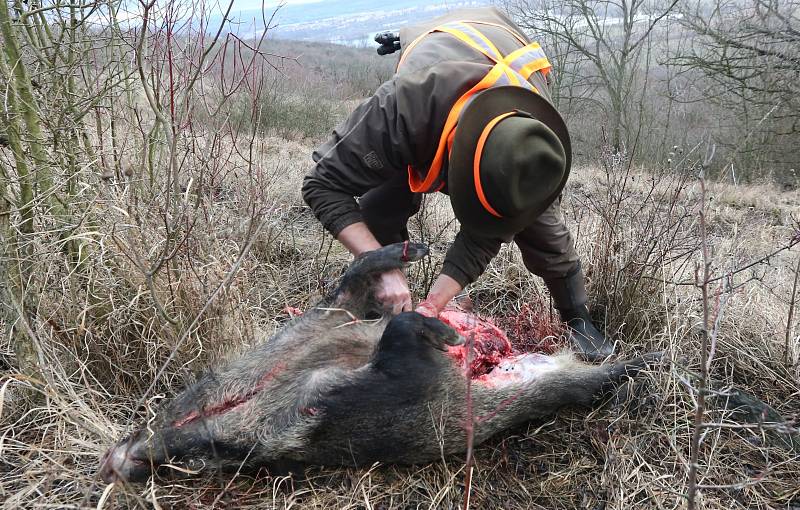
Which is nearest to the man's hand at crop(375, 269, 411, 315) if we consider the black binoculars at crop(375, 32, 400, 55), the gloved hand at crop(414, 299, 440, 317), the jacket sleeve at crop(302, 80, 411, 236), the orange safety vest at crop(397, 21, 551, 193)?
the gloved hand at crop(414, 299, 440, 317)

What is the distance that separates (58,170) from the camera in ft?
8.91

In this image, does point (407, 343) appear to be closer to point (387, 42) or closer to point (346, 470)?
point (346, 470)

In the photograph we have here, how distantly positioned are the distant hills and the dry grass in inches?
58.2

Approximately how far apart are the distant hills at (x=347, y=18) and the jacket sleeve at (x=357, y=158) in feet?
2.41

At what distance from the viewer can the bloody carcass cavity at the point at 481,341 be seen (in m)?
2.71

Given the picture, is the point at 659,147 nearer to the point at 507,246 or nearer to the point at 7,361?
the point at 507,246

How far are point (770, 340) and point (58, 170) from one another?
3.73 metres

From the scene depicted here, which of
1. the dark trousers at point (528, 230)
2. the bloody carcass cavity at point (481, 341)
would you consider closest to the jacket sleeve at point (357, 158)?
Answer: the dark trousers at point (528, 230)

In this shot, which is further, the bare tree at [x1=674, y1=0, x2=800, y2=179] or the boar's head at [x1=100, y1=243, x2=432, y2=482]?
the bare tree at [x1=674, y1=0, x2=800, y2=179]

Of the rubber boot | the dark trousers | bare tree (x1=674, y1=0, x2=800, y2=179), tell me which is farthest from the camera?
bare tree (x1=674, y1=0, x2=800, y2=179)

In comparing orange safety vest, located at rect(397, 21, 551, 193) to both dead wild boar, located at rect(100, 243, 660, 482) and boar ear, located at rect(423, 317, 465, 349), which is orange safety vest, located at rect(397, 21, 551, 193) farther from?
boar ear, located at rect(423, 317, 465, 349)

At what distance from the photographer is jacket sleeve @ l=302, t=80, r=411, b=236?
2600 mm

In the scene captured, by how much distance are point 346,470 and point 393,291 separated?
2.69 ft

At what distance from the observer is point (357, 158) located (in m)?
2.68
